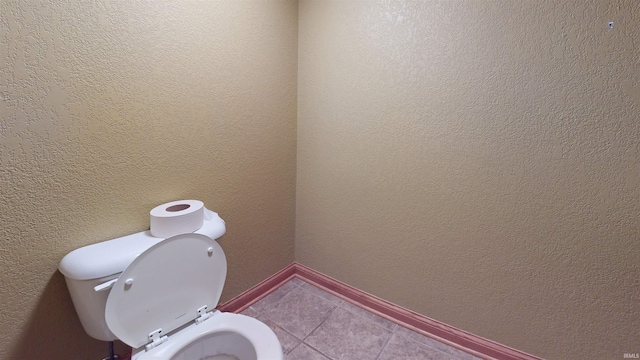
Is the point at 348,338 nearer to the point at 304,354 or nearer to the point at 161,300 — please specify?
the point at 304,354

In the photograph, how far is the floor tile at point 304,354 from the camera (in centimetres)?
120

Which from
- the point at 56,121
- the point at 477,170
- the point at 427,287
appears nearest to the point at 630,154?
the point at 477,170

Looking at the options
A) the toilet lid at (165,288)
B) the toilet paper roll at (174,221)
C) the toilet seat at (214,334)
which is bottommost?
the toilet seat at (214,334)

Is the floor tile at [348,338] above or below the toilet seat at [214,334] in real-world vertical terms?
below

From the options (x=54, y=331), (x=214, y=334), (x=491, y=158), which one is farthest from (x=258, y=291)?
(x=491, y=158)

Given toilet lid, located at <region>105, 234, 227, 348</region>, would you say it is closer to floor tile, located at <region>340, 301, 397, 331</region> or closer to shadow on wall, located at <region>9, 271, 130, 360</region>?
shadow on wall, located at <region>9, 271, 130, 360</region>

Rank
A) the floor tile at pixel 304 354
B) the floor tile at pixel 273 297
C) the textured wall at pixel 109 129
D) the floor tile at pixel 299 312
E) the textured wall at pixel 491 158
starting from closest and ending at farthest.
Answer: the textured wall at pixel 109 129, the textured wall at pixel 491 158, the floor tile at pixel 304 354, the floor tile at pixel 299 312, the floor tile at pixel 273 297

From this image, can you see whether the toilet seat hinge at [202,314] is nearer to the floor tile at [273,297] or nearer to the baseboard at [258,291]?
the baseboard at [258,291]

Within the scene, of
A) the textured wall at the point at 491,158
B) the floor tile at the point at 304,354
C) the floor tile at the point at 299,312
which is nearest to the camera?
the textured wall at the point at 491,158

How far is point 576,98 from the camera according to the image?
949 mm

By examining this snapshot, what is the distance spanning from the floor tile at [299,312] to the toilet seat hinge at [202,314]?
55 cm

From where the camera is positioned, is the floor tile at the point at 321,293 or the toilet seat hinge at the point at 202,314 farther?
the floor tile at the point at 321,293

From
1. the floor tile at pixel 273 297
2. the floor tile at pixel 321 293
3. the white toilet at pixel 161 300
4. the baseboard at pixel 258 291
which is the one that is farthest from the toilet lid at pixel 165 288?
the floor tile at pixel 321 293

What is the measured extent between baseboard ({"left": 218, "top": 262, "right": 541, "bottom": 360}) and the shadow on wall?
1.94 ft
